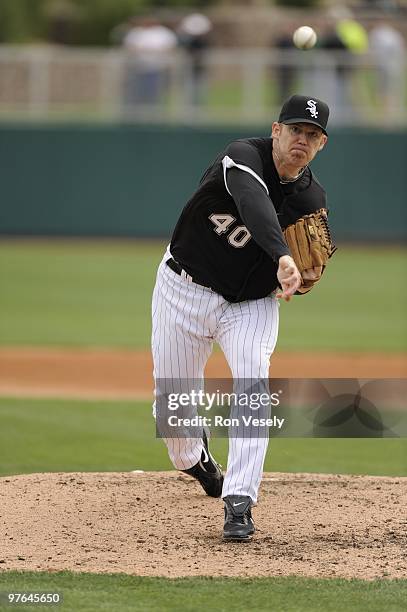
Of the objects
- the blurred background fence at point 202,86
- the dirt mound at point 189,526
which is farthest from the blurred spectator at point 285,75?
the dirt mound at point 189,526

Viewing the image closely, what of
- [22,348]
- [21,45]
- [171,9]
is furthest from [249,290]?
[171,9]

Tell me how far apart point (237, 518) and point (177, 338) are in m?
0.84

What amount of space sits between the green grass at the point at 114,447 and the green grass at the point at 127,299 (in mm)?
3910

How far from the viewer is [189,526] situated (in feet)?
17.1

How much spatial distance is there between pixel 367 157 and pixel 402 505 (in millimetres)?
15326

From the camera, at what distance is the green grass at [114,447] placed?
22.7 feet

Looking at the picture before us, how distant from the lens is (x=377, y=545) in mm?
4914

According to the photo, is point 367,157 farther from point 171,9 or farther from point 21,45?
point 171,9

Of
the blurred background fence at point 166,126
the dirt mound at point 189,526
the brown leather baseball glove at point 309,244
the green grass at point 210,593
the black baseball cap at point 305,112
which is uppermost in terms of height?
the blurred background fence at point 166,126

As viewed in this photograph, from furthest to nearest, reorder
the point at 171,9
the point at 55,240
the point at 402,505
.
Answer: the point at 171,9 → the point at 55,240 → the point at 402,505

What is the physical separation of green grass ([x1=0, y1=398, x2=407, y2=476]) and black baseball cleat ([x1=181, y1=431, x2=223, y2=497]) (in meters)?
1.11

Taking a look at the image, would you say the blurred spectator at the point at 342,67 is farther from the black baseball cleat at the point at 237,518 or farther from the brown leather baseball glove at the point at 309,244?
the black baseball cleat at the point at 237,518

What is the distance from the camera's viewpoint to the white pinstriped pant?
4.87 m

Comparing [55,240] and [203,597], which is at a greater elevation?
[55,240]
